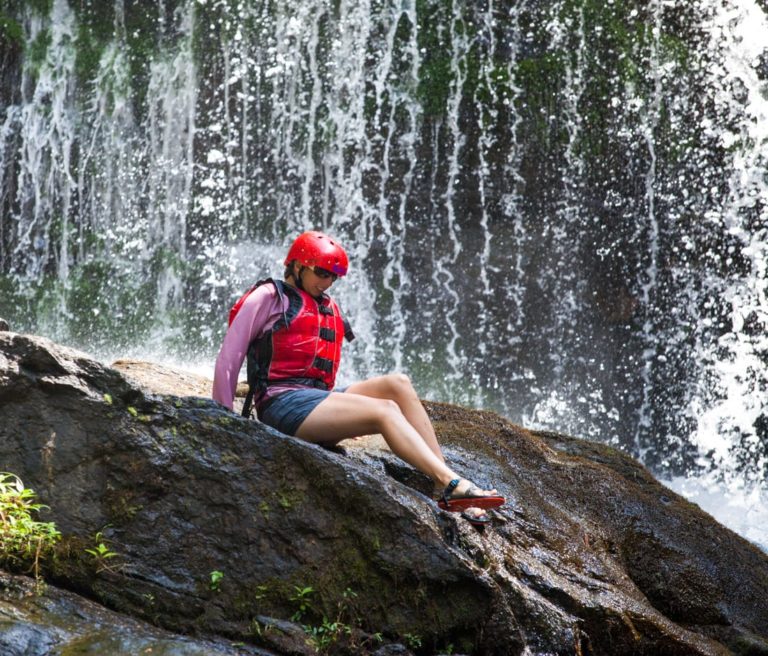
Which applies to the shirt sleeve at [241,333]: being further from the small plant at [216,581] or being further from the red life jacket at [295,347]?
the small plant at [216,581]

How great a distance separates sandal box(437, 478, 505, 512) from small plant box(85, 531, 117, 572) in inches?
55.5

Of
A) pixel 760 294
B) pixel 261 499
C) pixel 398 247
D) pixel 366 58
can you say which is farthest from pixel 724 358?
pixel 261 499

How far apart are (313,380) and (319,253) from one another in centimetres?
64

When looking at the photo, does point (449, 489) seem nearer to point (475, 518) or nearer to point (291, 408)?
point (475, 518)

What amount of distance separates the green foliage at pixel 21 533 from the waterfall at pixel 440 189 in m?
9.32

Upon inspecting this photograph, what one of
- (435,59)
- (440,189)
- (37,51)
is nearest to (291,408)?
(440,189)

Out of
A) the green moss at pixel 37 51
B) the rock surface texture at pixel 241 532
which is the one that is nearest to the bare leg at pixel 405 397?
the rock surface texture at pixel 241 532

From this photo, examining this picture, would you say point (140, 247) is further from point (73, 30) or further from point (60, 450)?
point (60, 450)

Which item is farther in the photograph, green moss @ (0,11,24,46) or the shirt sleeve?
green moss @ (0,11,24,46)

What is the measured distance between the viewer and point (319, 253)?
14.7 ft

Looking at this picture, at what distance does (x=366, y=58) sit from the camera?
13.4 meters

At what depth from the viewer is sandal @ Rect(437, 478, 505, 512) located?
386 cm

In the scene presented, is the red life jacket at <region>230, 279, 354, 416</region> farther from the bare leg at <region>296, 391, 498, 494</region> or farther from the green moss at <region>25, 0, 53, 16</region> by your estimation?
the green moss at <region>25, 0, 53, 16</region>

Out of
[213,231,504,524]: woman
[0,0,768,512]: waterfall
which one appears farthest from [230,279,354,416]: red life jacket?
[0,0,768,512]: waterfall
